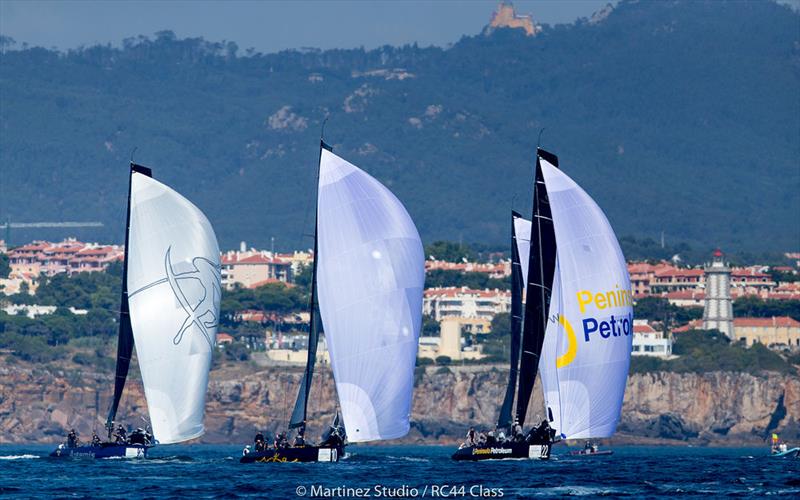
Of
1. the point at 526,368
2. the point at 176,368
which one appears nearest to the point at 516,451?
the point at 526,368

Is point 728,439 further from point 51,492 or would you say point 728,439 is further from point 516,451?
point 51,492

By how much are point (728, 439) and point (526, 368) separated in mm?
73438

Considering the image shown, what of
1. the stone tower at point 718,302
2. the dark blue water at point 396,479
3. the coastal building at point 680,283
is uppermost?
the coastal building at point 680,283

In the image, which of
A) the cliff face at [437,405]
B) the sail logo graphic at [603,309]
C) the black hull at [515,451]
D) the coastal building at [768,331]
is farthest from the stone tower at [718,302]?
the sail logo graphic at [603,309]

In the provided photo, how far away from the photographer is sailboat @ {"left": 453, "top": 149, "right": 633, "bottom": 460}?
60.9 m

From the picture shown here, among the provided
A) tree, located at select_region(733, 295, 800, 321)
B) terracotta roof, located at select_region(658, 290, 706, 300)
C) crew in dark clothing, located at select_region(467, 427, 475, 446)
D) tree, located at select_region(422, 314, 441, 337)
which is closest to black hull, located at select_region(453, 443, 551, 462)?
crew in dark clothing, located at select_region(467, 427, 475, 446)

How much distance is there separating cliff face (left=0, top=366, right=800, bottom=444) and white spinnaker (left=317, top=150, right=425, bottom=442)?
2897 inches

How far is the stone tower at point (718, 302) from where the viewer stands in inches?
6319

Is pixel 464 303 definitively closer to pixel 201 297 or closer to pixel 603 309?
pixel 201 297

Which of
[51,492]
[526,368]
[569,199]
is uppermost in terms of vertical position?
[569,199]

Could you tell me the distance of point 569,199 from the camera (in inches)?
2415

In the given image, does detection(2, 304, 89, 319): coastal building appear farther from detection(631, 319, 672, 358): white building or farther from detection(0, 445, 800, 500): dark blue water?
detection(0, 445, 800, 500): dark blue water

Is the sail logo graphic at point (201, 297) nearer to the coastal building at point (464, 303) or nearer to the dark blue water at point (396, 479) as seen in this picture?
the dark blue water at point (396, 479)

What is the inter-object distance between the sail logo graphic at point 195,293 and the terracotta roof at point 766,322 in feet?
328
